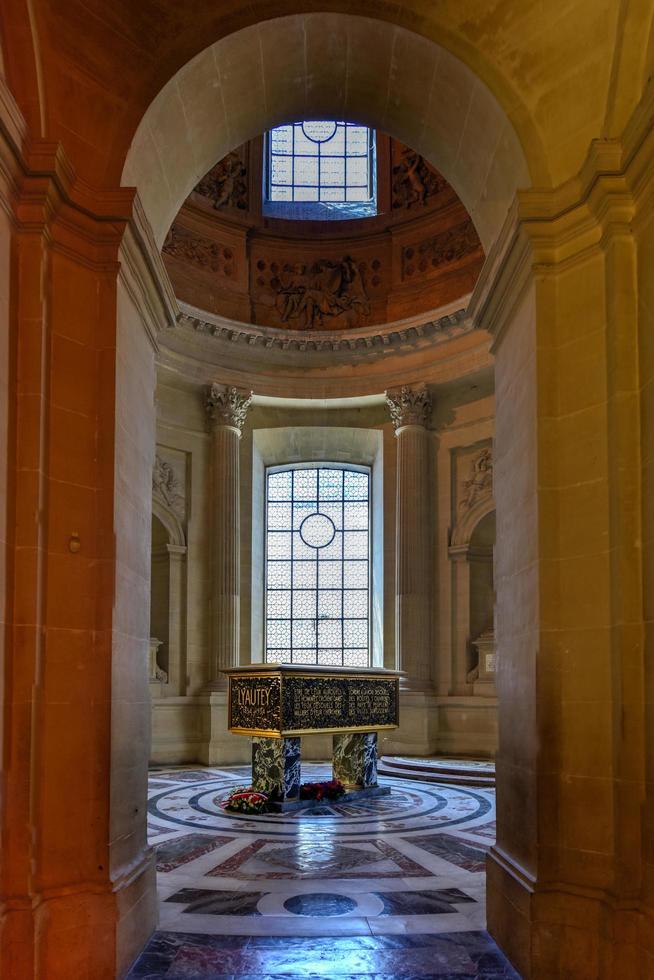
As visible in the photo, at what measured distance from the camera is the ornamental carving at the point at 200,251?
17500mm

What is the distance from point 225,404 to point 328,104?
1042 centimetres

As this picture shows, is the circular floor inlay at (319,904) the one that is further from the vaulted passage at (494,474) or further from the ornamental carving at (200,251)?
the ornamental carving at (200,251)

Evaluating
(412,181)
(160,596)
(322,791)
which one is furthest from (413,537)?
(412,181)

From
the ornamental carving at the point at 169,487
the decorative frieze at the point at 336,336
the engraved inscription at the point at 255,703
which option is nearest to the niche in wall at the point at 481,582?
the decorative frieze at the point at 336,336

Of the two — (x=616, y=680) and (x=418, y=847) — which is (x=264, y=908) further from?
(x=616, y=680)

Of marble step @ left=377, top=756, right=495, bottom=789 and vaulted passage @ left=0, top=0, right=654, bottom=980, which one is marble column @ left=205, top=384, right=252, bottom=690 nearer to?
marble step @ left=377, top=756, right=495, bottom=789

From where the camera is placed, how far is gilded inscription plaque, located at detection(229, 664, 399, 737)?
1032 centimetres

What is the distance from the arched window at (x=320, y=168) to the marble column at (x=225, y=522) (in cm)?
512

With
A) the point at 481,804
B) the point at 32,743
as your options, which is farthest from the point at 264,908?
the point at 481,804

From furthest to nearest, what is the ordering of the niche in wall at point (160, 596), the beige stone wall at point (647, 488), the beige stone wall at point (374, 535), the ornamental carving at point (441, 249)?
the ornamental carving at point (441, 249) < the niche in wall at point (160, 596) < the beige stone wall at point (374, 535) < the beige stone wall at point (647, 488)

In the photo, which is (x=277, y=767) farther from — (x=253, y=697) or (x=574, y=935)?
(x=574, y=935)

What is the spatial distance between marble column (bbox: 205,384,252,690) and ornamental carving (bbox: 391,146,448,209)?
212 inches

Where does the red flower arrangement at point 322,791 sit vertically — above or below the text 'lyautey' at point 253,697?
below

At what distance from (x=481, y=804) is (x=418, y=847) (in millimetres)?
3121
